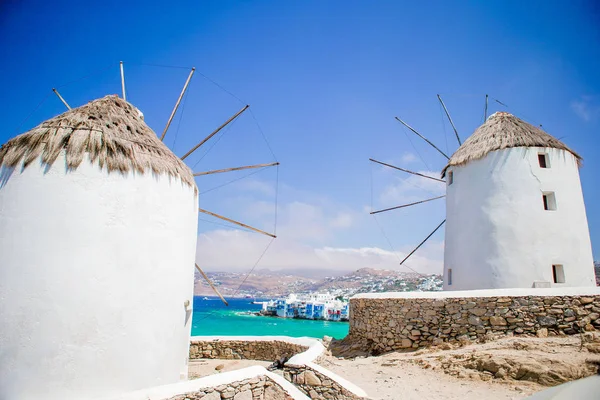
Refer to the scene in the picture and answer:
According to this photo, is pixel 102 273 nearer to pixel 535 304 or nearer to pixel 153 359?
pixel 153 359

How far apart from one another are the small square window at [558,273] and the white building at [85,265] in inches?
385

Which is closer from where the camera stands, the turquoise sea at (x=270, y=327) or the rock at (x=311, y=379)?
the rock at (x=311, y=379)

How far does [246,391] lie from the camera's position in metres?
6.14

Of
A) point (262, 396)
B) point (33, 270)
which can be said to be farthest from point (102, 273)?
point (262, 396)

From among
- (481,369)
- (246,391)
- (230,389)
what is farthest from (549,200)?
(230,389)

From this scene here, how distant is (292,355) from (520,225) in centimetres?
724

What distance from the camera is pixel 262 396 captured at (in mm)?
6305

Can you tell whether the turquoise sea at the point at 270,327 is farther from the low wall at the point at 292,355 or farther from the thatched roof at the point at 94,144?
the thatched roof at the point at 94,144

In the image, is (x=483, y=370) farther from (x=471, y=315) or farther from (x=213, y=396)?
(x=213, y=396)

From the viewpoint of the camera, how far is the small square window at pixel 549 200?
36.8 feet

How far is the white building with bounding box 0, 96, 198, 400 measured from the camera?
18.1 ft

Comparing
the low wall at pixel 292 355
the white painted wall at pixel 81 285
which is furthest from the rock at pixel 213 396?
the white painted wall at pixel 81 285

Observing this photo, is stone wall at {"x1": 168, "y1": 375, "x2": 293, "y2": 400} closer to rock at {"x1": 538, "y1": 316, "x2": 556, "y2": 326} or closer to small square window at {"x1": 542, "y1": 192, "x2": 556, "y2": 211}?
rock at {"x1": 538, "y1": 316, "x2": 556, "y2": 326}

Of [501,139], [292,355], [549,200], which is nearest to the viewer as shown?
[292,355]
